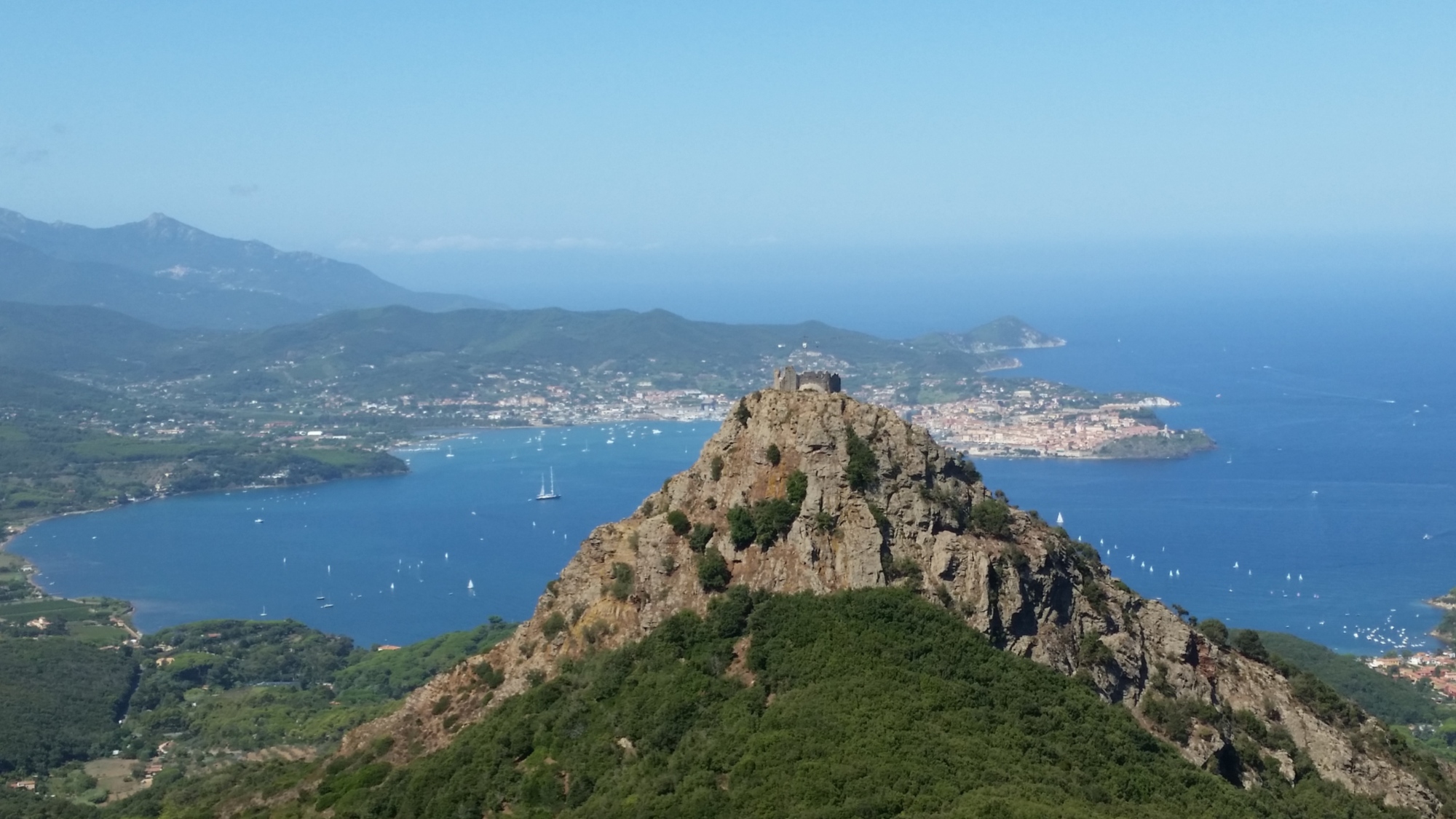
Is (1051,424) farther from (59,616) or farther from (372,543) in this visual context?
(59,616)

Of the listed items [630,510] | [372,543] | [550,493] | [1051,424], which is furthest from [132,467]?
[1051,424]

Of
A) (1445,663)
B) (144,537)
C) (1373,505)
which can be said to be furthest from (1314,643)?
(144,537)

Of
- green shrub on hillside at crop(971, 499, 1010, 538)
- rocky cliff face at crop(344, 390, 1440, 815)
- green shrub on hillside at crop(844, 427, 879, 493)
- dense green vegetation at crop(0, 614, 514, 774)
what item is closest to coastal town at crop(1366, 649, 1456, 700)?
rocky cliff face at crop(344, 390, 1440, 815)

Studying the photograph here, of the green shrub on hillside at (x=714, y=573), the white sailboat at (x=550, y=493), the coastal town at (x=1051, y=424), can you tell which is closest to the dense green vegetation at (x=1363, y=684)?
the green shrub on hillside at (x=714, y=573)

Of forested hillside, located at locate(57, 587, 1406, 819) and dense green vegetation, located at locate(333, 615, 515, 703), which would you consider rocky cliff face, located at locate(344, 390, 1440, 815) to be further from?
dense green vegetation, located at locate(333, 615, 515, 703)

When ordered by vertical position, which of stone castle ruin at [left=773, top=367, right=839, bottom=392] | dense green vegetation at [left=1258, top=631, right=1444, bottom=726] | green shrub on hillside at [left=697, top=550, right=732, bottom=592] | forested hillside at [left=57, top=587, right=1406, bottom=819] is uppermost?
stone castle ruin at [left=773, top=367, right=839, bottom=392]

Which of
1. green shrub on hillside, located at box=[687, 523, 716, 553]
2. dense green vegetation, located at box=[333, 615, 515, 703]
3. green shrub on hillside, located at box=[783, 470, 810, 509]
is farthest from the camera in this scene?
dense green vegetation, located at box=[333, 615, 515, 703]

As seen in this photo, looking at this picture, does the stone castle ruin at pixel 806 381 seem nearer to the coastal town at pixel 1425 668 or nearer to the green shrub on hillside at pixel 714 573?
the green shrub on hillside at pixel 714 573
